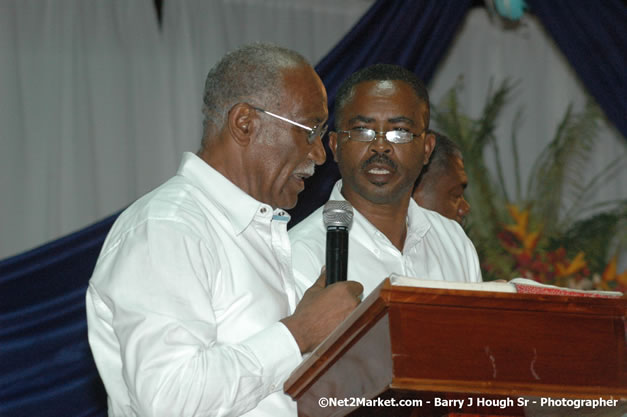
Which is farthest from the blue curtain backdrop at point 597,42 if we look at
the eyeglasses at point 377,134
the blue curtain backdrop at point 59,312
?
the eyeglasses at point 377,134

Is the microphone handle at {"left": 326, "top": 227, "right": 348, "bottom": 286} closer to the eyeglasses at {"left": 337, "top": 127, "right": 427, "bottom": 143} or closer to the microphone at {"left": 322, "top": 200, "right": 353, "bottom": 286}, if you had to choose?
the microphone at {"left": 322, "top": 200, "right": 353, "bottom": 286}

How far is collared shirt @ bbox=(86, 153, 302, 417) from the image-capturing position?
5.84ft

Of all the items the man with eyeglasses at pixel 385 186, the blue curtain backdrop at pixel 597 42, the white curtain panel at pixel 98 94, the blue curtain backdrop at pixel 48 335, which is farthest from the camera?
the blue curtain backdrop at pixel 597 42

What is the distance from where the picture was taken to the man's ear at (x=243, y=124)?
2289mm

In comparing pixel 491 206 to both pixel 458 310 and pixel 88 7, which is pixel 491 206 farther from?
pixel 458 310

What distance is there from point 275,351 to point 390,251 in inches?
45.2

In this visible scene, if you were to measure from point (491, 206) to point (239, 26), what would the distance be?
5.57 ft

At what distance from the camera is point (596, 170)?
5617mm

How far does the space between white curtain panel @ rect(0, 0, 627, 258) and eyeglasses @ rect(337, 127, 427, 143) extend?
170cm

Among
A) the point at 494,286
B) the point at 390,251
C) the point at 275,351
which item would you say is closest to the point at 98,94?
the point at 390,251

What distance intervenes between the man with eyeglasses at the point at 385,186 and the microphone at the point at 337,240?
655 mm

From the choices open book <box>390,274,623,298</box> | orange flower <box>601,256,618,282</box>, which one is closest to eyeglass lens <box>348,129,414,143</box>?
open book <box>390,274,623,298</box>

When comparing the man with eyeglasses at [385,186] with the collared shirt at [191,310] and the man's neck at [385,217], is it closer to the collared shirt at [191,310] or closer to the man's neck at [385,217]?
the man's neck at [385,217]

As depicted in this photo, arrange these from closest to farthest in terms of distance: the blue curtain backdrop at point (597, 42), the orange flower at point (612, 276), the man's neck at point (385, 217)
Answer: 1. the man's neck at point (385, 217)
2. the orange flower at point (612, 276)
3. the blue curtain backdrop at point (597, 42)
